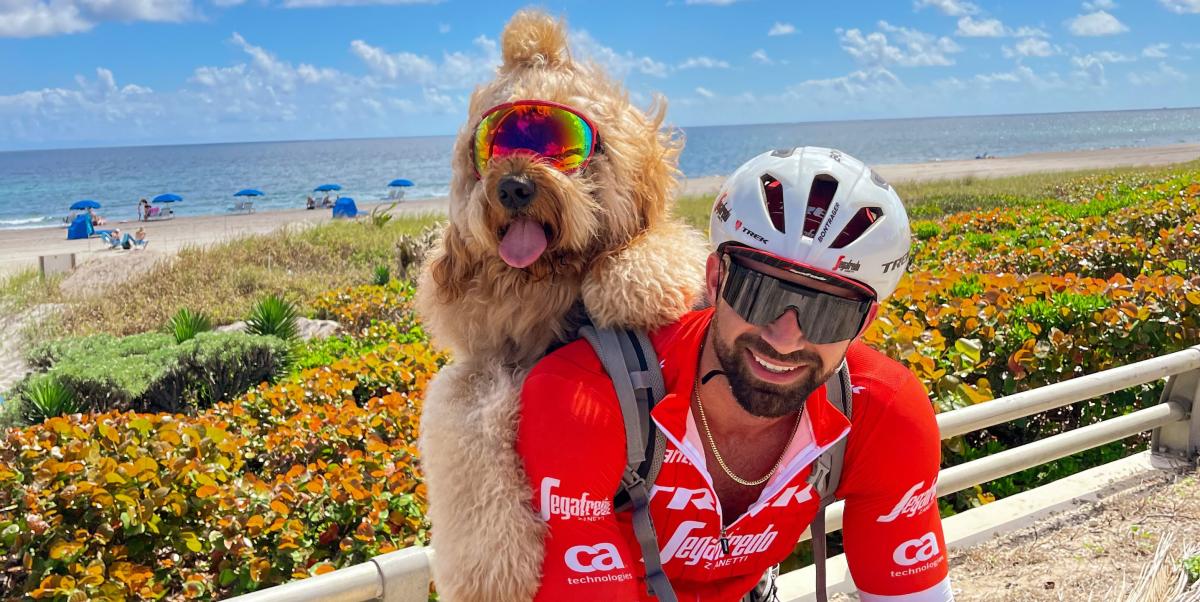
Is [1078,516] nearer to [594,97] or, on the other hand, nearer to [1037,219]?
[594,97]

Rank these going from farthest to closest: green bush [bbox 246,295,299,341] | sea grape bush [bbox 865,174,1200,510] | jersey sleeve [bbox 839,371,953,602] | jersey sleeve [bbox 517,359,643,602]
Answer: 1. green bush [bbox 246,295,299,341]
2. sea grape bush [bbox 865,174,1200,510]
3. jersey sleeve [bbox 839,371,953,602]
4. jersey sleeve [bbox 517,359,643,602]

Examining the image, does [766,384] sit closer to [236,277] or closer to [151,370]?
[151,370]

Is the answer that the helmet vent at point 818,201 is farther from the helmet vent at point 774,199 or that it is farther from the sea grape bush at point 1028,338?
the sea grape bush at point 1028,338

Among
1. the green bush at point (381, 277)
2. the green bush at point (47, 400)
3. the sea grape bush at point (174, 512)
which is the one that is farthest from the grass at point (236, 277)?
the sea grape bush at point (174, 512)

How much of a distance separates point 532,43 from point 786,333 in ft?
3.22

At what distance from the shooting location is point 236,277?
41.6 ft

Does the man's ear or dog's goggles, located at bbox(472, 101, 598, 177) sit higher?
dog's goggles, located at bbox(472, 101, 598, 177)

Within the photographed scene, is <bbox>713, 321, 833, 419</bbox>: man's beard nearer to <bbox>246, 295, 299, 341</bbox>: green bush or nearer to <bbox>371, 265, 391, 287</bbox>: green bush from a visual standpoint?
<bbox>246, 295, 299, 341</bbox>: green bush

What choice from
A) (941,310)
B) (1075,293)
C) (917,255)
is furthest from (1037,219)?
(941,310)

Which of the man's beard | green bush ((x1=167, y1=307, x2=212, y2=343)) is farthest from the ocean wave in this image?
the man's beard

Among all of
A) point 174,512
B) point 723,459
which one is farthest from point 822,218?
point 174,512

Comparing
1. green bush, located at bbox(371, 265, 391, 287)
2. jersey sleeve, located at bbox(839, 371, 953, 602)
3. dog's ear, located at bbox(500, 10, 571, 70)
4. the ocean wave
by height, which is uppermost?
dog's ear, located at bbox(500, 10, 571, 70)

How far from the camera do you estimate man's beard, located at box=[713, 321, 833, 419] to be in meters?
2.12

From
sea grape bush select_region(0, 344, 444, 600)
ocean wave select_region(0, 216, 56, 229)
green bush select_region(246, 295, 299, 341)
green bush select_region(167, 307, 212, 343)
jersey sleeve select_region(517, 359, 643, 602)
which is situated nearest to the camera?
jersey sleeve select_region(517, 359, 643, 602)
